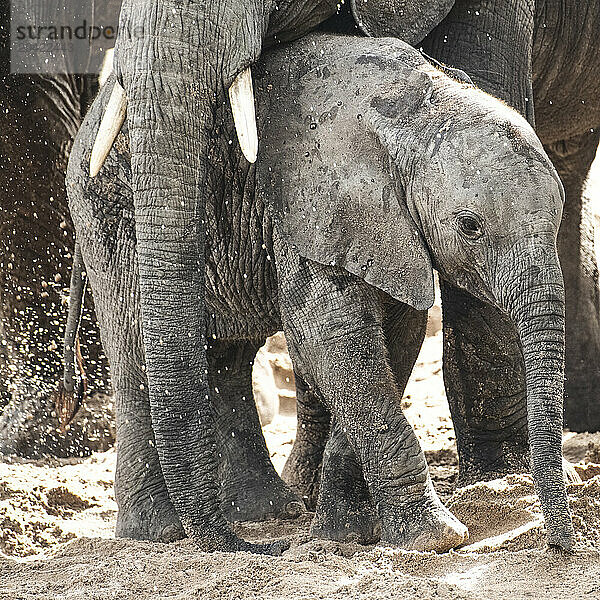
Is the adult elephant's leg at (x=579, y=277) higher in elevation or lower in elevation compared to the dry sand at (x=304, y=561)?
higher

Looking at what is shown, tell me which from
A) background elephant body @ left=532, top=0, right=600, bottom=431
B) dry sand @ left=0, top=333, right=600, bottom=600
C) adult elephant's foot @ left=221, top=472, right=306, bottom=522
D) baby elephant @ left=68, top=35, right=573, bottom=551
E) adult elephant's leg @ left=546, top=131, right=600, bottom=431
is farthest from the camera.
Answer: adult elephant's leg @ left=546, top=131, right=600, bottom=431

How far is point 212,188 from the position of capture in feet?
13.7

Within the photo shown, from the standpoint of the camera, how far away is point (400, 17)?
4270mm

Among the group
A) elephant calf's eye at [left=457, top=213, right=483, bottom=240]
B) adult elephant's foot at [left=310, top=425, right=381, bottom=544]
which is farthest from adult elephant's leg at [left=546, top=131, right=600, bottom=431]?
elephant calf's eye at [left=457, top=213, right=483, bottom=240]

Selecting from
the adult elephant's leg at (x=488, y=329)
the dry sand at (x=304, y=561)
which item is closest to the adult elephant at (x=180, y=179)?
the dry sand at (x=304, y=561)

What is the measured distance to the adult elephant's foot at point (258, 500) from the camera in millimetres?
4641

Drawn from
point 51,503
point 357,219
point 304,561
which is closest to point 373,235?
point 357,219

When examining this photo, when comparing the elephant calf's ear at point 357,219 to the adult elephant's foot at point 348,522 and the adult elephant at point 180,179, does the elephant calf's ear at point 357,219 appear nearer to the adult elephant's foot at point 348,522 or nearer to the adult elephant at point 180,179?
the adult elephant at point 180,179

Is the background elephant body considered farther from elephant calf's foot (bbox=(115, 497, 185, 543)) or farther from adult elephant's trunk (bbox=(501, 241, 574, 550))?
elephant calf's foot (bbox=(115, 497, 185, 543))

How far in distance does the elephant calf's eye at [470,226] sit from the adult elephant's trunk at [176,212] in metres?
0.70

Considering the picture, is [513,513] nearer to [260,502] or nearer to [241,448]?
[260,502]

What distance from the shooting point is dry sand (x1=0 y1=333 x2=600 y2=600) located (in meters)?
3.39

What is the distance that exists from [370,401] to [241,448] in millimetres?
1116

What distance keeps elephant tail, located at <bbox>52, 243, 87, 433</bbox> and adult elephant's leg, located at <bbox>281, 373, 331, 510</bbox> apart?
0.79 meters
